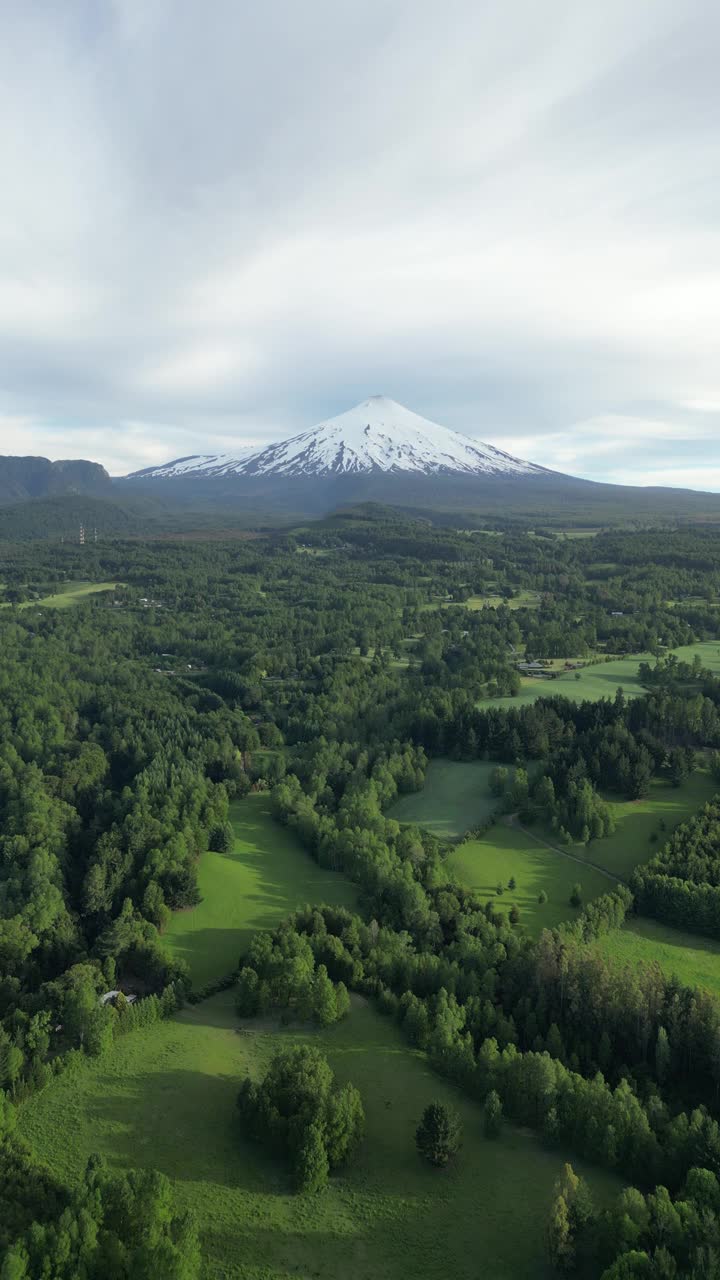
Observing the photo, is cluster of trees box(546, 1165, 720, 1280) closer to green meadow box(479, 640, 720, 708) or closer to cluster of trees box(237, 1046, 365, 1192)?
cluster of trees box(237, 1046, 365, 1192)

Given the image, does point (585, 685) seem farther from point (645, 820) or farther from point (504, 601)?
point (504, 601)

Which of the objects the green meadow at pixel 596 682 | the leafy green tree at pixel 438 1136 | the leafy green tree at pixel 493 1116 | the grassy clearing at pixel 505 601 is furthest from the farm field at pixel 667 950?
the grassy clearing at pixel 505 601

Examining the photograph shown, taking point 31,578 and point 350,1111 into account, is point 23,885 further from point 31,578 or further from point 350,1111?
point 31,578

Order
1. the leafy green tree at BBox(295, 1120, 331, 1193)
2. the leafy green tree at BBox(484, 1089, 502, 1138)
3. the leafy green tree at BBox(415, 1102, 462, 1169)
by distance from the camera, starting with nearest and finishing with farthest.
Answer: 1. the leafy green tree at BBox(295, 1120, 331, 1193)
2. the leafy green tree at BBox(415, 1102, 462, 1169)
3. the leafy green tree at BBox(484, 1089, 502, 1138)

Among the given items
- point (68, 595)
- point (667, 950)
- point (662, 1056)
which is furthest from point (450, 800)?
point (68, 595)

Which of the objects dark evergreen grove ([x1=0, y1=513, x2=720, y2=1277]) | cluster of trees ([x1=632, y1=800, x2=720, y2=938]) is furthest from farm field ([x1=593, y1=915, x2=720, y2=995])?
dark evergreen grove ([x1=0, y1=513, x2=720, y2=1277])

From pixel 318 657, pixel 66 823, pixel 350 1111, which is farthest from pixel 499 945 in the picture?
pixel 318 657
